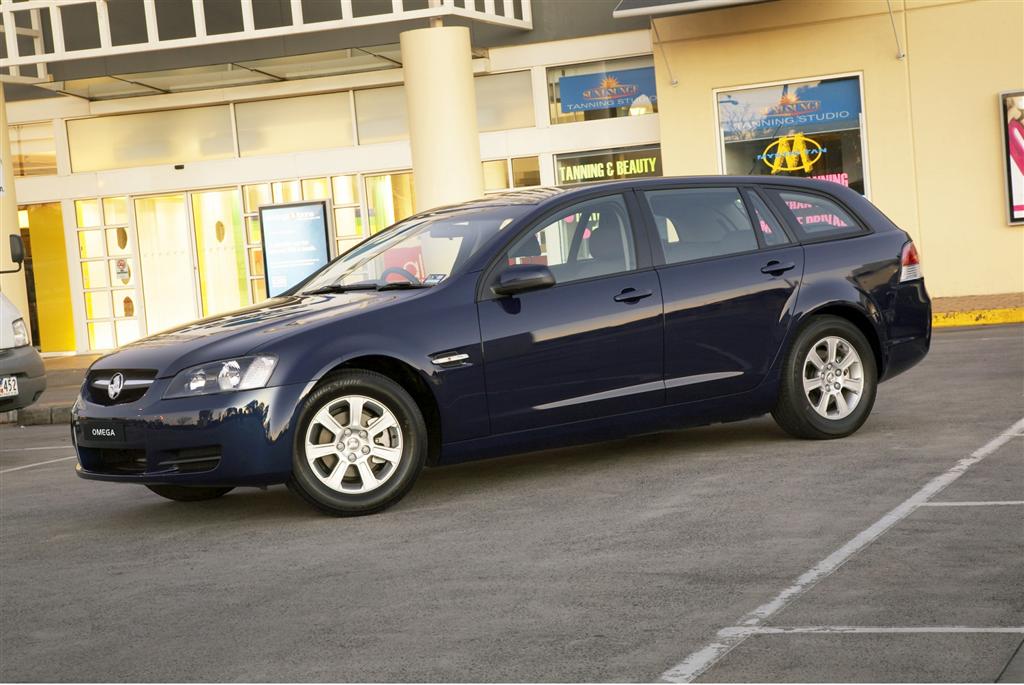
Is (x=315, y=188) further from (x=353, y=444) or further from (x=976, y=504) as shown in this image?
(x=976, y=504)

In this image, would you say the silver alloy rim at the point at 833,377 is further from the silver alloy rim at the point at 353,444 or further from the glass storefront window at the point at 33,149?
the glass storefront window at the point at 33,149

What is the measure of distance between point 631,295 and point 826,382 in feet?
4.79

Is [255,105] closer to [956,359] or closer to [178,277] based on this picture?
[178,277]

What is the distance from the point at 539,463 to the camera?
8.85 metres

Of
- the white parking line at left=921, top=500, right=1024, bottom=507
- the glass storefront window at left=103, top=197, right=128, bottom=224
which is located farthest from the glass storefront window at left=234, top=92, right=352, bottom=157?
the white parking line at left=921, top=500, right=1024, bottom=507

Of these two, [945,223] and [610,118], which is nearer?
[945,223]

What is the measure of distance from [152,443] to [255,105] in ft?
57.9

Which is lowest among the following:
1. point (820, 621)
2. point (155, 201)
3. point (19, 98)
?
point (820, 621)

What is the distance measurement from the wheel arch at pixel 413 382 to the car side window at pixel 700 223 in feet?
5.38

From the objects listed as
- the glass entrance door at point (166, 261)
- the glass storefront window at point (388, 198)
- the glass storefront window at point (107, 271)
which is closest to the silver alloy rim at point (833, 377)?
the glass storefront window at point (388, 198)

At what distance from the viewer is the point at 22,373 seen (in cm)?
1136

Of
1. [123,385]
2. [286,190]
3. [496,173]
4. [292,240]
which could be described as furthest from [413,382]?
[286,190]

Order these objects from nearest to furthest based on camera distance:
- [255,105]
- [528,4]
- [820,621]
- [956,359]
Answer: [820,621] < [956,359] < [528,4] < [255,105]

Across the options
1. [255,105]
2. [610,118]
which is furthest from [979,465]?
[255,105]
